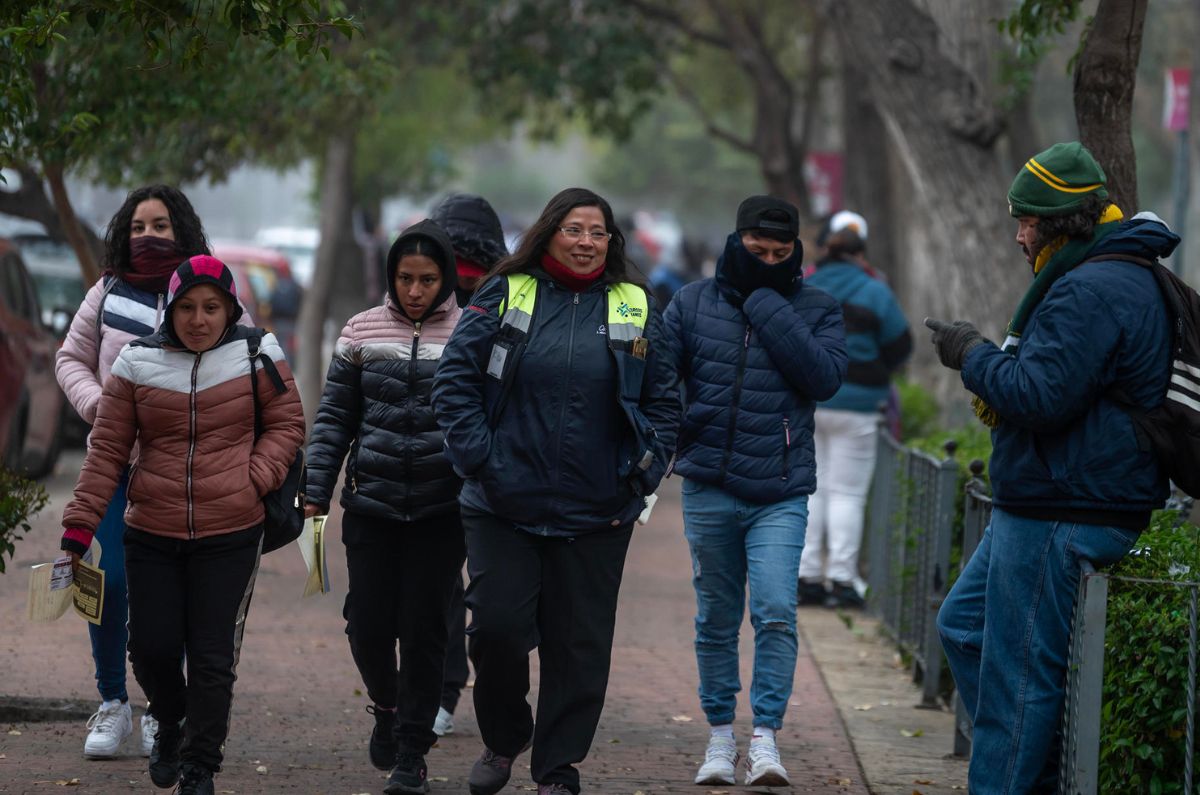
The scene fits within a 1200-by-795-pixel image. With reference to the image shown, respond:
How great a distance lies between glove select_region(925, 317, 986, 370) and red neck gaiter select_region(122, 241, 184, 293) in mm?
2581

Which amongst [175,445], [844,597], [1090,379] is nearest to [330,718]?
[175,445]

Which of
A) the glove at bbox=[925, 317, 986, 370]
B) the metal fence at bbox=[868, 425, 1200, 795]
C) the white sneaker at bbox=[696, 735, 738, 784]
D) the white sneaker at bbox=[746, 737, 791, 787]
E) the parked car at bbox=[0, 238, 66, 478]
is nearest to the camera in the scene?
the metal fence at bbox=[868, 425, 1200, 795]

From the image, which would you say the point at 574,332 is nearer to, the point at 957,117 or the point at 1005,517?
the point at 1005,517

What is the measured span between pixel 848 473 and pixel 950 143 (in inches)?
89.0

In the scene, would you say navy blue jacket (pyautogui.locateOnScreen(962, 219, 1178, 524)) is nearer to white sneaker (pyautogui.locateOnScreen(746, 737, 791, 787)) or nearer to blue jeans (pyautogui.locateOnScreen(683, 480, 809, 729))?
blue jeans (pyautogui.locateOnScreen(683, 480, 809, 729))

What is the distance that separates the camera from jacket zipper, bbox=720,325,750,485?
19.9 feet

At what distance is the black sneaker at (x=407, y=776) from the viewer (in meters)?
5.68

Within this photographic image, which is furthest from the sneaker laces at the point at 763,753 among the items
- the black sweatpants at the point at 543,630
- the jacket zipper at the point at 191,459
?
the jacket zipper at the point at 191,459

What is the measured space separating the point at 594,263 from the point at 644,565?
658 cm

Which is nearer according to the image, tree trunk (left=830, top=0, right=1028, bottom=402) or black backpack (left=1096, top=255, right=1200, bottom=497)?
black backpack (left=1096, top=255, right=1200, bottom=497)

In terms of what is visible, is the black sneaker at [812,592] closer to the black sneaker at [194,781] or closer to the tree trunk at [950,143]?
the tree trunk at [950,143]

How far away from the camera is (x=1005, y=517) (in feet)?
16.0

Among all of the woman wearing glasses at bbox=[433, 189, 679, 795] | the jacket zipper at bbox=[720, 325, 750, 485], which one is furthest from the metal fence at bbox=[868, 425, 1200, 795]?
the woman wearing glasses at bbox=[433, 189, 679, 795]

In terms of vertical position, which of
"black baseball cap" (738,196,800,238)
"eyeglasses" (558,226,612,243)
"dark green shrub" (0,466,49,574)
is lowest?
"dark green shrub" (0,466,49,574)
